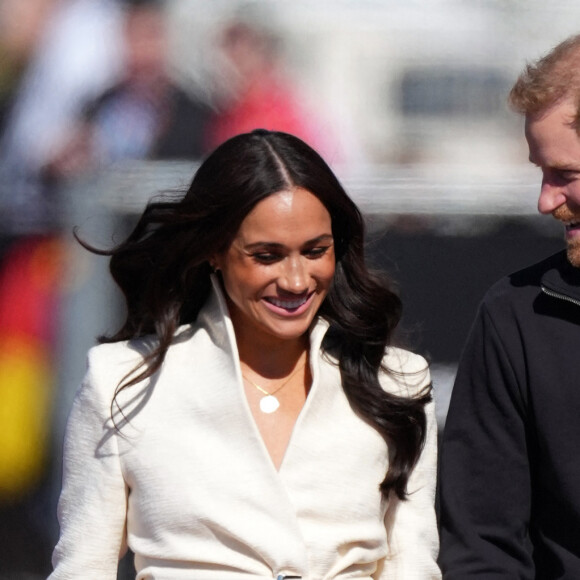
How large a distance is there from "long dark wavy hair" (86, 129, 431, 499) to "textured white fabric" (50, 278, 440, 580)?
0.05 metres

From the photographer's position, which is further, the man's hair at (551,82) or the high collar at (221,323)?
the high collar at (221,323)

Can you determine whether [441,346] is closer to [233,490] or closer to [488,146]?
[488,146]

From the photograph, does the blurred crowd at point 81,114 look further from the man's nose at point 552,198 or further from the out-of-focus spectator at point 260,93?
the man's nose at point 552,198

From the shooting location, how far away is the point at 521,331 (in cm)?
316

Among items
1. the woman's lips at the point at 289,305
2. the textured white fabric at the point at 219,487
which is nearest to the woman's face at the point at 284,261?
the woman's lips at the point at 289,305

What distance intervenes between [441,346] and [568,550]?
115 cm

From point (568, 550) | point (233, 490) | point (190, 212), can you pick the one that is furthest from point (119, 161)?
point (568, 550)

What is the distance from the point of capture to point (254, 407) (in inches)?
126

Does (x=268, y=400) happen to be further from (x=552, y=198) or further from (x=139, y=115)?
(x=139, y=115)

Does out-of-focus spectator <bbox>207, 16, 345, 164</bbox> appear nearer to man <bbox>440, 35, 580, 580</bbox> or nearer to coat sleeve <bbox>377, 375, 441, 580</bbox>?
man <bbox>440, 35, 580, 580</bbox>

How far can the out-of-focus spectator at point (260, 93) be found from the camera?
13.2 ft

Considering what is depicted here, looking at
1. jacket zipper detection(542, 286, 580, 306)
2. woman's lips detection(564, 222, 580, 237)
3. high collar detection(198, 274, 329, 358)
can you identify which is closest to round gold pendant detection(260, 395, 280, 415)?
high collar detection(198, 274, 329, 358)

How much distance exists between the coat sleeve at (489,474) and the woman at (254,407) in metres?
0.07

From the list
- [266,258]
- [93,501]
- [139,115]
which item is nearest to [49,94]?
[139,115]
